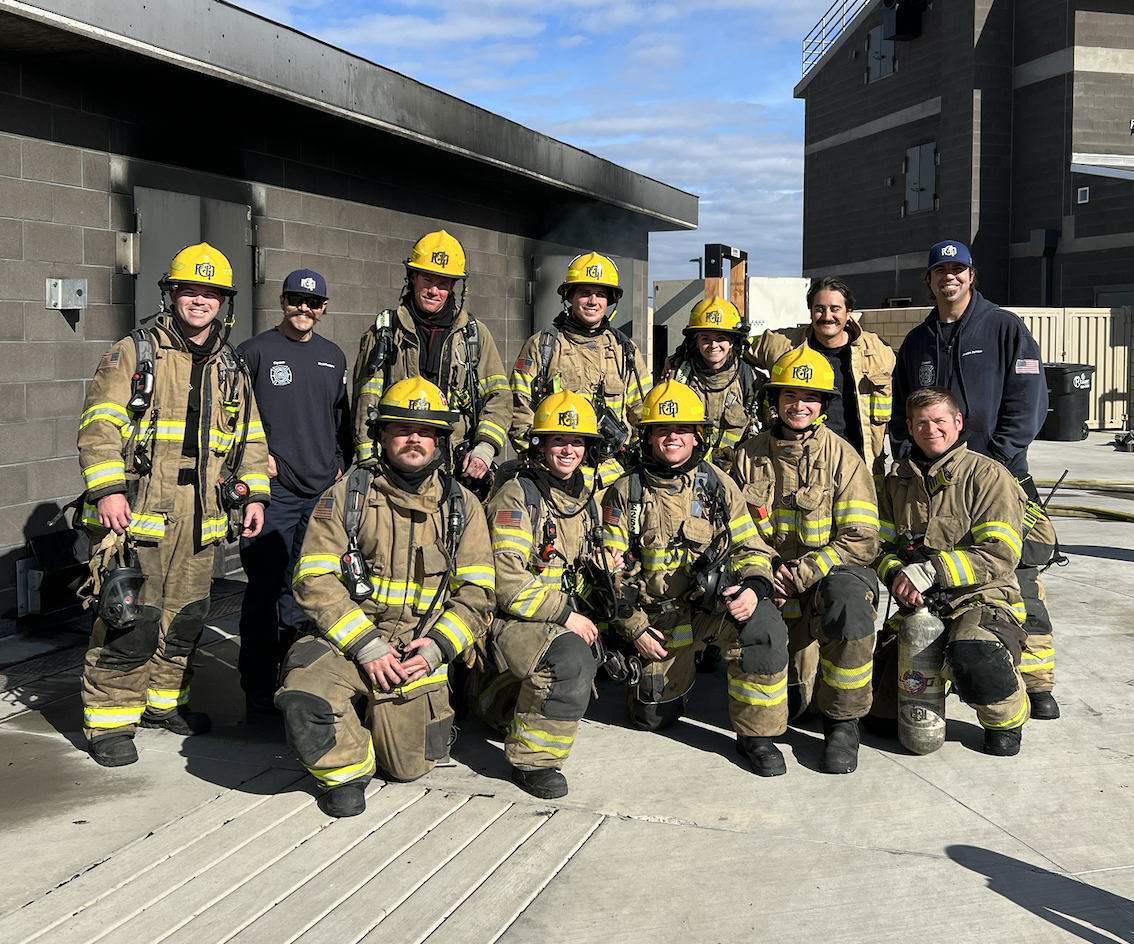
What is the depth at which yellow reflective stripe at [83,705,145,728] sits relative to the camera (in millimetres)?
4109

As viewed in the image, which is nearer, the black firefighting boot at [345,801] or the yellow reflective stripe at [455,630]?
the black firefighting boot at [345,801]

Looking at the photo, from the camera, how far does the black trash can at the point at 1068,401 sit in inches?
645

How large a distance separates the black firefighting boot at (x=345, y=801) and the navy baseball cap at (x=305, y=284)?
2.26m

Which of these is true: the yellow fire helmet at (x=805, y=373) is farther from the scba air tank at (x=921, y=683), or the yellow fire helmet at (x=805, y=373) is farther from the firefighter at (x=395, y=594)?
the firefighter at (x=395, y=594)

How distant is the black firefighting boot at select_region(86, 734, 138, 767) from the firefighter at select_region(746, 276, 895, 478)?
344 centimetres

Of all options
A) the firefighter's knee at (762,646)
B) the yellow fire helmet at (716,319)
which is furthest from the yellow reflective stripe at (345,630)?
the yellow fire helmet at (716,319)

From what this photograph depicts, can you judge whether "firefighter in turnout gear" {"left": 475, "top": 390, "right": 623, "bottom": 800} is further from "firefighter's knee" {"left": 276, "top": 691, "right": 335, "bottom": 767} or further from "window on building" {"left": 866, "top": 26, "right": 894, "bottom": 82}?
"window on building" {"left": 866, "top": 26, "right": 894, "bottom": 82}

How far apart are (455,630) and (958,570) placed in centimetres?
198

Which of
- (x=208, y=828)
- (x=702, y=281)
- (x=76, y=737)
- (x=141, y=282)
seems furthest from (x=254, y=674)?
(x=702, y=281)

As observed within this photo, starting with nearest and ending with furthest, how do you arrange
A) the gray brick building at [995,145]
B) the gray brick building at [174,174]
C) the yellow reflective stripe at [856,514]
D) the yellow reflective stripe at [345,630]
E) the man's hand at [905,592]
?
the yellow reflective stripe at [345,630], the man's hand at [905,592], the yellow reflective stripe at [856,514], the gray brick building at [174,174], the gray brick building at [995,145]

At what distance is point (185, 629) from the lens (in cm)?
441

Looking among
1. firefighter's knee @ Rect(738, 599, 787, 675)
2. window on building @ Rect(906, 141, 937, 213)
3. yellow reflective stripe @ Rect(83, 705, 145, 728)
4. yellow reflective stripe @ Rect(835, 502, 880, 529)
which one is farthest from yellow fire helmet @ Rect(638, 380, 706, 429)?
window on building @ Rect(906, 141, 937, 213)

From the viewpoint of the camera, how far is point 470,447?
208 inches

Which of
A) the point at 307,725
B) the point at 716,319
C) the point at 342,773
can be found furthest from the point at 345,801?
the point at 716,319
